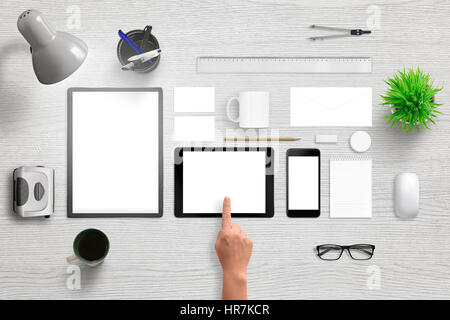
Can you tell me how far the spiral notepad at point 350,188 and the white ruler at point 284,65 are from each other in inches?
11.0

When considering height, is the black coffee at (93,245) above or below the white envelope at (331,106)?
below

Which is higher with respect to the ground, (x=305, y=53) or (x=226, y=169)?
Answer: (x=305, y=53)

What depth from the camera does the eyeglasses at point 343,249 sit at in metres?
0.97

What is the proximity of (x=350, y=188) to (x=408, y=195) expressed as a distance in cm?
16

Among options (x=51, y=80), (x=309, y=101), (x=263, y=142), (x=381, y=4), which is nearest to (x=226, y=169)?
(x=263, y=142)

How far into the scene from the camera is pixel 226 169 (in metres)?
0.97

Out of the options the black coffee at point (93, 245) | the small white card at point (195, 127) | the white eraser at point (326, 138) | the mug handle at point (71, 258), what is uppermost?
the small white card at point (195, 127)

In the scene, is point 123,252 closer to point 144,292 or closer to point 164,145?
point 144,292

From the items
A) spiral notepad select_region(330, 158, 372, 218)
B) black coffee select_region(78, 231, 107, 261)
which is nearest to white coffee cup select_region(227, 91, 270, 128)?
spiral notepad select_region(330, 158, 372, 218)

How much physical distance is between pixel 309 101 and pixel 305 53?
0.48ft

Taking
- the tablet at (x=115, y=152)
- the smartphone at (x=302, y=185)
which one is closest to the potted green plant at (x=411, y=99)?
the smartphone at (x=302, y=185)

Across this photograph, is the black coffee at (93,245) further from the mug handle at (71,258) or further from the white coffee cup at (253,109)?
the white coffee cup at (253,109)

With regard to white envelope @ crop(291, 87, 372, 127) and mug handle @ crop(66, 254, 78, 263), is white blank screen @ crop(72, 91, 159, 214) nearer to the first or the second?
mug handle @ crop(66, 254, 78, 263)

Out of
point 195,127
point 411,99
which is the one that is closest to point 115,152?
point 195,127
